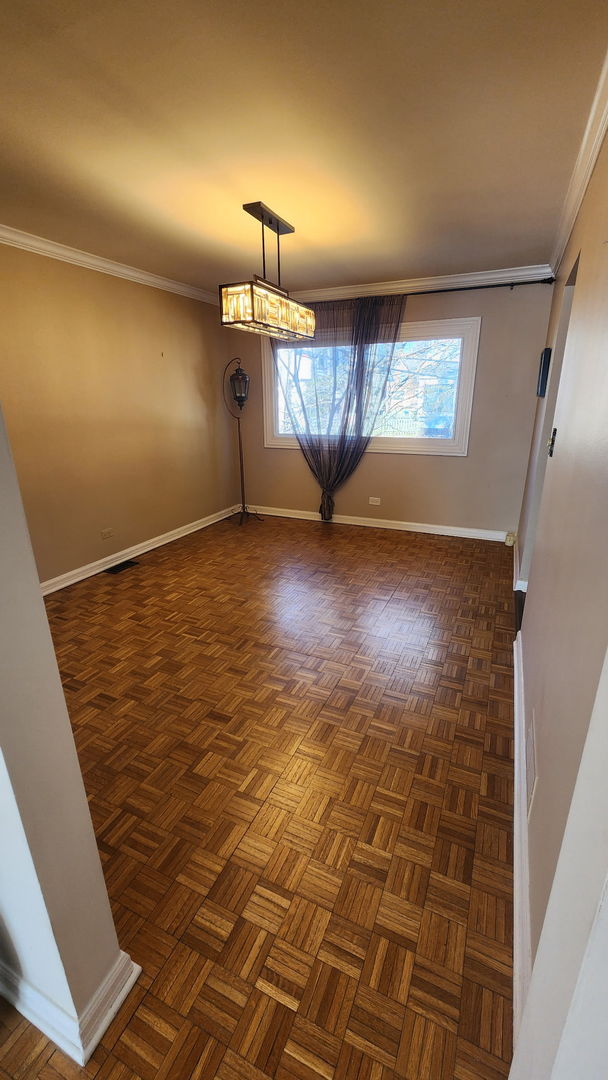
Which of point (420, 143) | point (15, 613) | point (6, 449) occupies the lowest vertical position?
point (15, 613)

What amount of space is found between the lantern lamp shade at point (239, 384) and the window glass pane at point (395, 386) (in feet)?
1.32

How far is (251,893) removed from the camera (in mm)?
1273

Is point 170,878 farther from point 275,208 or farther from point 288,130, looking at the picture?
point 275,208

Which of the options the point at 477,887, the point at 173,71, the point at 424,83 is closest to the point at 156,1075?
the point at 477,887

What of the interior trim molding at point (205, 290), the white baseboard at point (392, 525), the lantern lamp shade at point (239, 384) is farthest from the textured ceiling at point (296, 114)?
the white baseboard at point (392, 525)

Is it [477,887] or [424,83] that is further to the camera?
[424,83]

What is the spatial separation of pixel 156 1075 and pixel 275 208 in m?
3.45

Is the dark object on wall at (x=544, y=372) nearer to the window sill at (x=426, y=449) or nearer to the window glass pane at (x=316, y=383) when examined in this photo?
the window sill at (x=426, y=449)

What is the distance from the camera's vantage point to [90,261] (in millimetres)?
3238

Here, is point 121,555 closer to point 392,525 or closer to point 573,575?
point 392,525

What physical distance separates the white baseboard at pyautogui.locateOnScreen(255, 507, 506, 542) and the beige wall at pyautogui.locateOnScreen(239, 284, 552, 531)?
2.0 inches

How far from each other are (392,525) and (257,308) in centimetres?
286

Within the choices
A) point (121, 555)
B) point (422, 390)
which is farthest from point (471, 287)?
point (121, 555)

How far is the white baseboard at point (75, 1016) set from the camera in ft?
3.11
